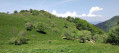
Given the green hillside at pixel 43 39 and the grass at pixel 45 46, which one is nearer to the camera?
the grass at pixel 45 46

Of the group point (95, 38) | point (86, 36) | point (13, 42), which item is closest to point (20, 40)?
point (13, 42)

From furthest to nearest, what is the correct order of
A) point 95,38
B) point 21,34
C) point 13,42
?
1. point 95,38
2. point 21,34
3. point 13,42

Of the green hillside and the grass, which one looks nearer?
the grass

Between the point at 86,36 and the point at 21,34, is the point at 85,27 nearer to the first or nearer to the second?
the point at 86,36

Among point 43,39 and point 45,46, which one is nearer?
point 45,46

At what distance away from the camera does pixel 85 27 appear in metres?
134

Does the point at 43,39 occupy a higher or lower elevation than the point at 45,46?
lower

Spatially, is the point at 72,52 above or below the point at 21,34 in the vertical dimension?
above

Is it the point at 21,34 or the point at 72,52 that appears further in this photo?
the point at 21,34

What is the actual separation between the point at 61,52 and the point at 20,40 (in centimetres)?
4159

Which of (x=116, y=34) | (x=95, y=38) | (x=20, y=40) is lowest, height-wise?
(x=95, y=38)

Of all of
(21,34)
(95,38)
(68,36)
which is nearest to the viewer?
(21,34)

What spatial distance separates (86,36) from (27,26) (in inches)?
1985

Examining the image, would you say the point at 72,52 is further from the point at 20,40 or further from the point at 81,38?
the point at 81,38
